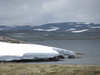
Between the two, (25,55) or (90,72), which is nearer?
(90,72)

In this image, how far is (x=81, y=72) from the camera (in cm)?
2236

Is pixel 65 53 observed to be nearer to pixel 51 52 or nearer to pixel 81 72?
pixel 51 52

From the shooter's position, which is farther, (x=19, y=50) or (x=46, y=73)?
(x=19, y=50)

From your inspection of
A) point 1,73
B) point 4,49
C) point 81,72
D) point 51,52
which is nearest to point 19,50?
point 4,49

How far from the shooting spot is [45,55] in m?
40.0

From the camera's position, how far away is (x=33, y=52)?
3962cm

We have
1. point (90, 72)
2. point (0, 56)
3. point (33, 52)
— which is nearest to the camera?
point (90, 72)

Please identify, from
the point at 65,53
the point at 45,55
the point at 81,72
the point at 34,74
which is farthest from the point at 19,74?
the point at 65,53

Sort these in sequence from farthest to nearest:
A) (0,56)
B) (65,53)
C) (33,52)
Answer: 1. (65,53)
2. (33,52)
3. (0,56)

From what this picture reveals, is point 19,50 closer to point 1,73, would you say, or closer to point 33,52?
point 33,52

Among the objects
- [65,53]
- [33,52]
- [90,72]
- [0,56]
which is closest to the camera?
[90,72]

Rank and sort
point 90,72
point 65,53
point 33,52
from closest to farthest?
point 90,72 < point 33,52 < point 65,53

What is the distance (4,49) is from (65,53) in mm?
12259

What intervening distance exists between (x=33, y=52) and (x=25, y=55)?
1.52 m
